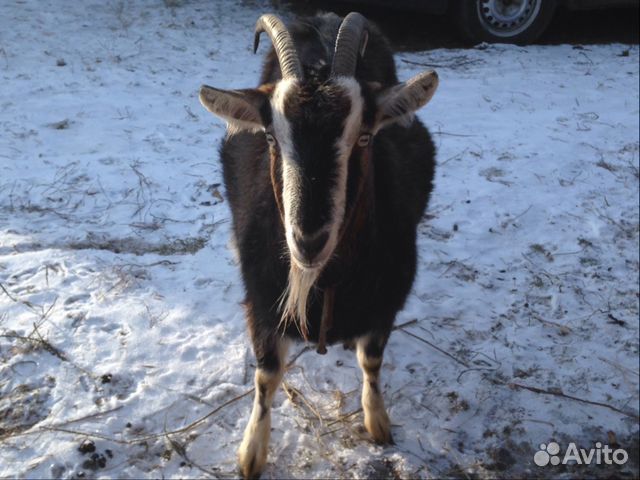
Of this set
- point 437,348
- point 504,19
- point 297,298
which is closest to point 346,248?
point 297,298

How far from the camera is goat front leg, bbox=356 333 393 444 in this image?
119 inches

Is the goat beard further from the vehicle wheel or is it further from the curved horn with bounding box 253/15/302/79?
the vehicle wheel

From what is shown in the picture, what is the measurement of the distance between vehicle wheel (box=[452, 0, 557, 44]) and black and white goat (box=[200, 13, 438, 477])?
4195mm

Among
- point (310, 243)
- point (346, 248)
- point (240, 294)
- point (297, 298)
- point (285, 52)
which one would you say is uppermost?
point (285, 52)

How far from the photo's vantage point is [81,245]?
13.3ft

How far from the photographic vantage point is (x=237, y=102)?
2.49 meters

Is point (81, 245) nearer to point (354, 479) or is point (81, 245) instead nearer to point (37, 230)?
point (37, 230)

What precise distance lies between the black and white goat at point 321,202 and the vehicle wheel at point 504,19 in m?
4.20

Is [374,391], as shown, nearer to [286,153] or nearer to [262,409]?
[262,409]

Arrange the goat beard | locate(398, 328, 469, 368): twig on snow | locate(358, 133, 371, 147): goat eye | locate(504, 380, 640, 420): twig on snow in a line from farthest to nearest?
locate(398, 328, 469, 368): twig on snow, locate(504, 380, 640, 420): twig on snow, the goat beard, locate(358, 133, 371, 147): goat eye

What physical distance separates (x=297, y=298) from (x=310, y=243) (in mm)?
456

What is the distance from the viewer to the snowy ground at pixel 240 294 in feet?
9.74

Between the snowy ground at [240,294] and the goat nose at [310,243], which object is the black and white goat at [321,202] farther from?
the snowy ground at [240,294]

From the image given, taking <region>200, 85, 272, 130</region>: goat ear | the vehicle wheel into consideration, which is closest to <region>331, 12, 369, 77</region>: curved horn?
<region>200, 85, 272, 130</region>: goat ear
